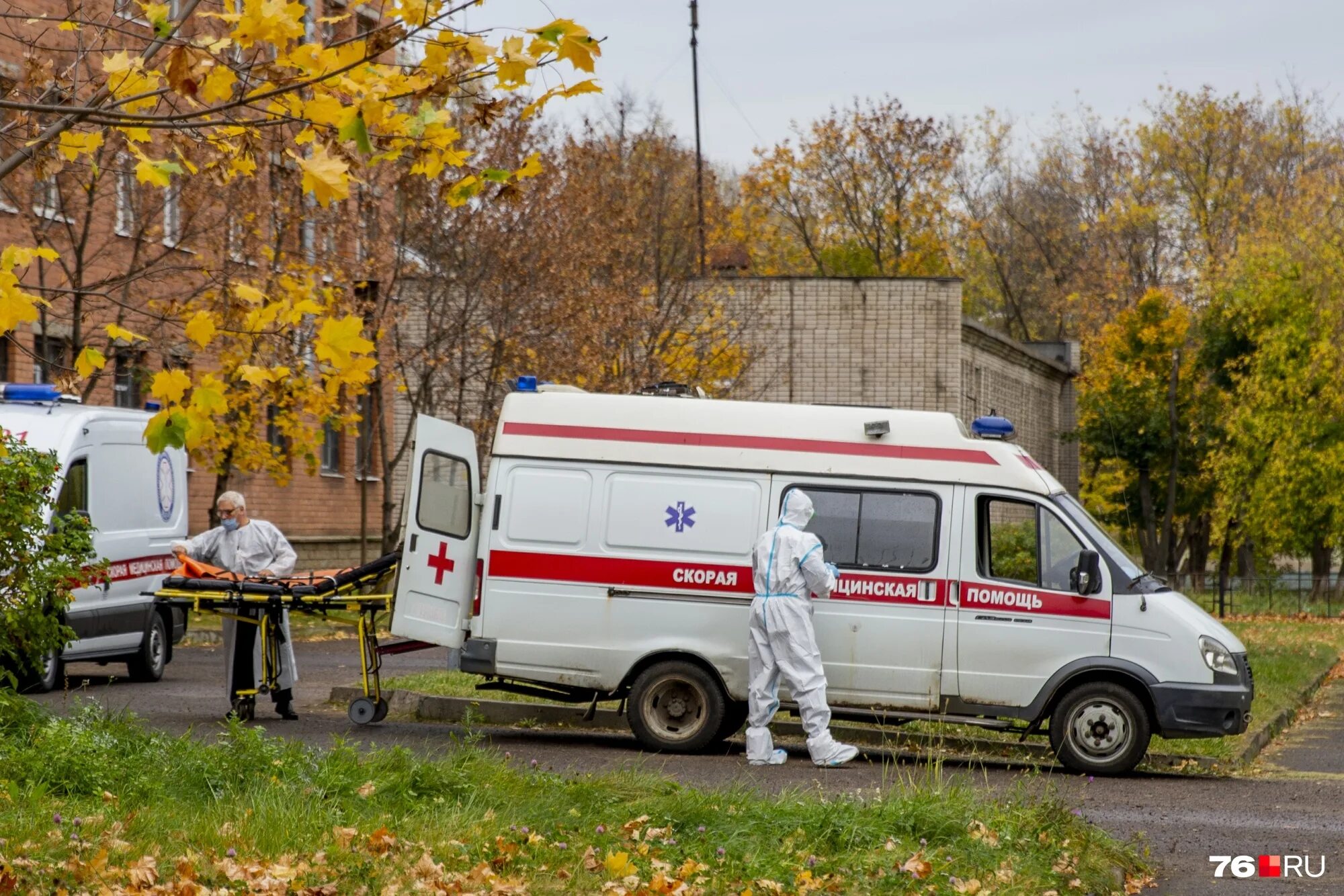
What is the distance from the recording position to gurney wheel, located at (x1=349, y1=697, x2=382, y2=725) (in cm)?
1302

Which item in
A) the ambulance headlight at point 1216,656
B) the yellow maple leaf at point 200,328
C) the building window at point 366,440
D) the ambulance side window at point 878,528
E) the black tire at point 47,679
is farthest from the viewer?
the building window at point 366,440

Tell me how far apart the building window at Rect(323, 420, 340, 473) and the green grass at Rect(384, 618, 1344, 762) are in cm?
1665

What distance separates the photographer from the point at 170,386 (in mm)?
5438

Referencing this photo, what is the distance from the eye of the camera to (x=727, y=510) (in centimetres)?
1230

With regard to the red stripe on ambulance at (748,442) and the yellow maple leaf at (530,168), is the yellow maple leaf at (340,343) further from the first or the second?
the red stripe on ambulance at (748,442)

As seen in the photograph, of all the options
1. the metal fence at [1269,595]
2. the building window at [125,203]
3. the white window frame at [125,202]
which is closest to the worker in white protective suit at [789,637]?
the white window frame at [125,202]

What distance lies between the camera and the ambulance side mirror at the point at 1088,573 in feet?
39.1

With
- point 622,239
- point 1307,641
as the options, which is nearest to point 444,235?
point 622,239

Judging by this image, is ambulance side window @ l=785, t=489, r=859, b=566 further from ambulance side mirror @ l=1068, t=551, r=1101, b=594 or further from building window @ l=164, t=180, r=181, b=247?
building window @ l=164, t=180, r=181, b=247

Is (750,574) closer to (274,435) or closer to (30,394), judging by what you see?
(30,394)

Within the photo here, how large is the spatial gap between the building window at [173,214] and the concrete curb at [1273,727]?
43.1ft

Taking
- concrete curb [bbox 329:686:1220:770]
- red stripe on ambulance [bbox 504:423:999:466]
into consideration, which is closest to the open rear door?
red stripe on ambulance [bbox 504:423:999:466]

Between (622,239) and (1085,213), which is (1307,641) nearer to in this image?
(622,239)

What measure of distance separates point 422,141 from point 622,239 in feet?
69.0
